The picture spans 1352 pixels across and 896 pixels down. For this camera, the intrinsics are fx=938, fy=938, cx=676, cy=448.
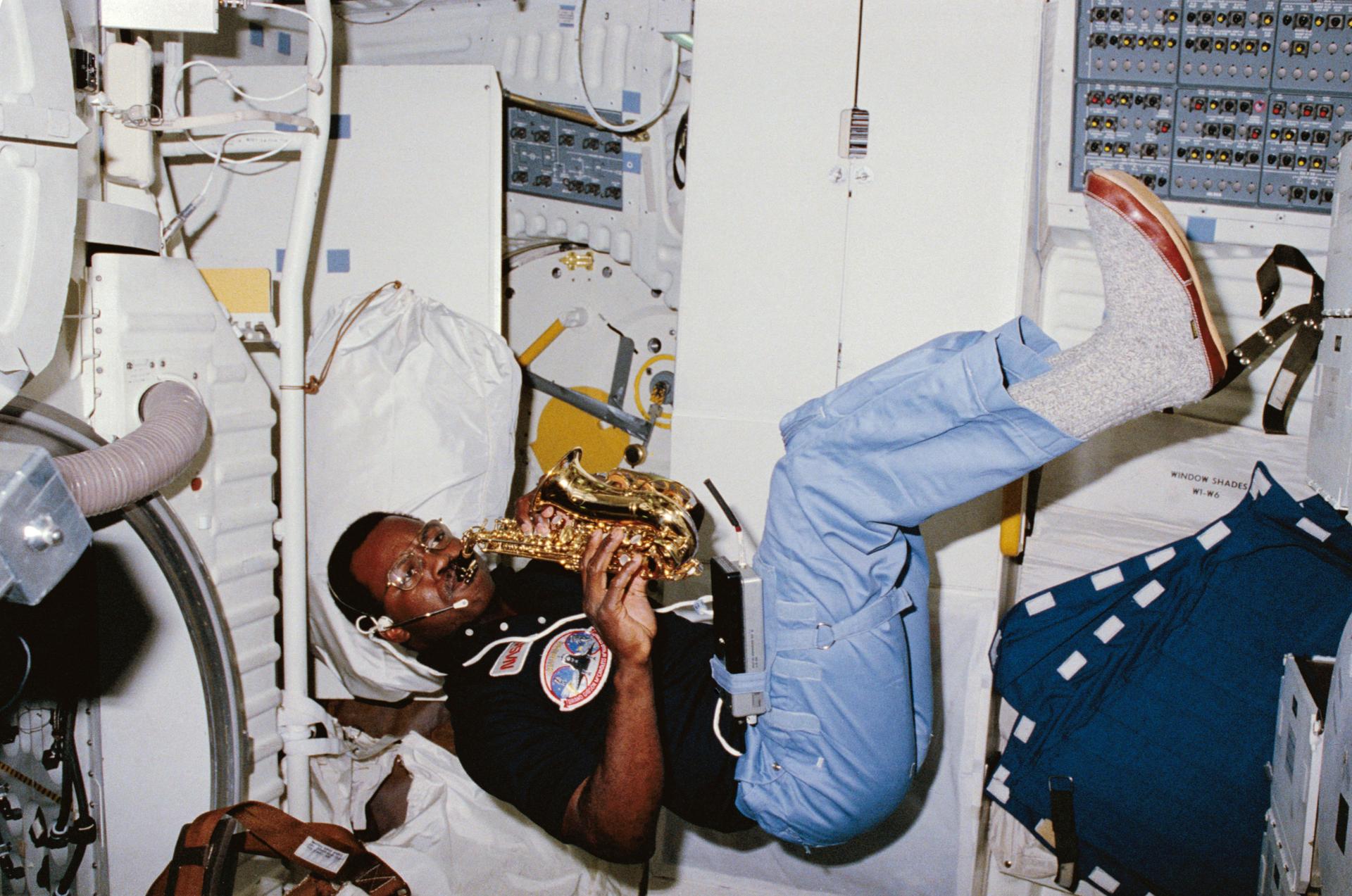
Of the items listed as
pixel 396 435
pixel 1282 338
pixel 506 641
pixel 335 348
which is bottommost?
pixel 506 641

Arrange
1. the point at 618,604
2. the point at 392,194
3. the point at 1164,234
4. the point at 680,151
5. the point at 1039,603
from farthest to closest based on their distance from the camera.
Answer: the point at 680,151 < the point at 392,194 < the point at 1039,603 < the point at 618,604 < the point at 1164,234

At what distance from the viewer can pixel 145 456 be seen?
6.36 ft

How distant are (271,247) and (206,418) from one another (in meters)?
1.00

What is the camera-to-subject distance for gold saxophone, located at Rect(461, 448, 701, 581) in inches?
88.0

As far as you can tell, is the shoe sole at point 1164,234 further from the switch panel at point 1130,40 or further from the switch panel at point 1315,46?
the switch panel at point 1315,46

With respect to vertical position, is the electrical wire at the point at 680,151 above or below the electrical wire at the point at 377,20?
→ below

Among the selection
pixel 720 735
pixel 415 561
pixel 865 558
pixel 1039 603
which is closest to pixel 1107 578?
pixel 1039 603

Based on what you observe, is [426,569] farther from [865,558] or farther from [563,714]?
[865,558]

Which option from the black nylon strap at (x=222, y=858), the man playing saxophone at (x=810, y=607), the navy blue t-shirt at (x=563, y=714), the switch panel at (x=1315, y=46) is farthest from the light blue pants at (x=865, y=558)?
the switch panel at (x=1315, y=46)

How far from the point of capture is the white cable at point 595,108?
10.2 feet

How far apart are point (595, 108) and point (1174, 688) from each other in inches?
99.9

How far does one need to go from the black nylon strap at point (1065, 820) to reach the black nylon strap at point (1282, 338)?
118 cm

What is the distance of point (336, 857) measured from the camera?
7.72ft

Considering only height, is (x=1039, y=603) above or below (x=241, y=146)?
below
